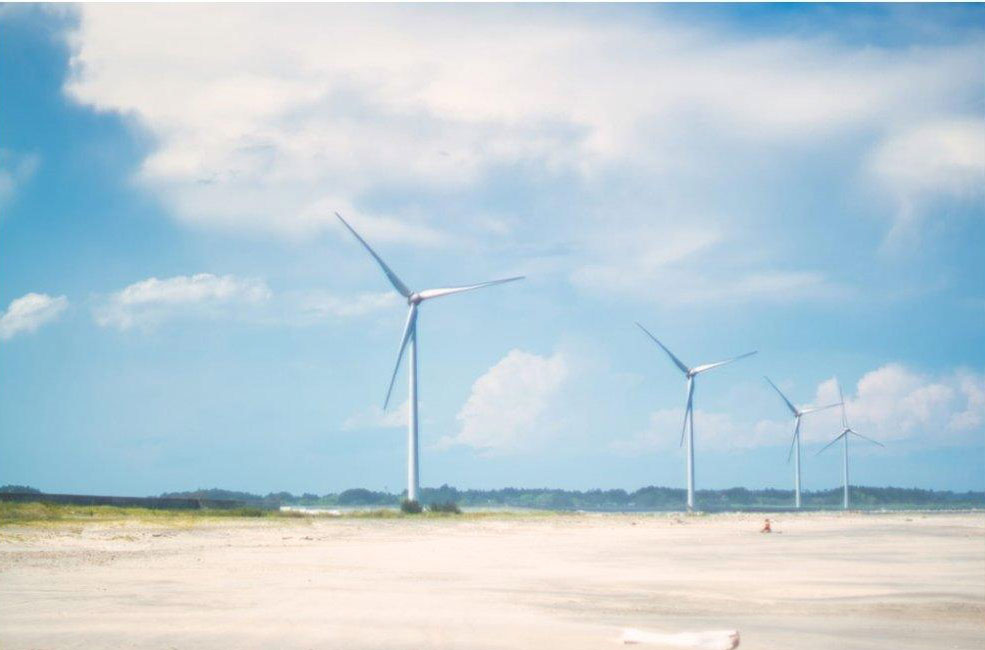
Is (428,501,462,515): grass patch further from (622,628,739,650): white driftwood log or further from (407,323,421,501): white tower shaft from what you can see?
(622,628,739,650): white driftwood log

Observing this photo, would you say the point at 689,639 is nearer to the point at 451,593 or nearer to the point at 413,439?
the point at 451,593

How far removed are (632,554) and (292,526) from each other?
21530mm

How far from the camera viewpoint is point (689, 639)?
15.2 metres

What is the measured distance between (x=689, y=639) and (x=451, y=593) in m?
7.75

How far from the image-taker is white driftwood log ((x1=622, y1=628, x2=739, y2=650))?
14.6m

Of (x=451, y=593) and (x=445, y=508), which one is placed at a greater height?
(x=451, y=593)

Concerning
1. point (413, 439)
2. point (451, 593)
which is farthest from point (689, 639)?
point (413, 439)

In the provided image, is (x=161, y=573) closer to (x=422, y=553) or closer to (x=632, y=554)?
(x=422, y=553)

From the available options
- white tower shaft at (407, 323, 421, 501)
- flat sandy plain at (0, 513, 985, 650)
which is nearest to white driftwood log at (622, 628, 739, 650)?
flat sandy plain at (0, 513, 985, 650)

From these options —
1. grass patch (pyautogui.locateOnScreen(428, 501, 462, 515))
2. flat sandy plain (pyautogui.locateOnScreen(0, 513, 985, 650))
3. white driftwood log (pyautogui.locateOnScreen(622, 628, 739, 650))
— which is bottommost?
grass patch (pyautogui.locateOnScreen(428, 501, 462, 515))

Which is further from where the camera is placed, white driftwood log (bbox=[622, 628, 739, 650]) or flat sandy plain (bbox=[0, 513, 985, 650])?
flat sandy plain (bbox=[0, 513, 985, 650])

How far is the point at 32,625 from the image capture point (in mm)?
15438

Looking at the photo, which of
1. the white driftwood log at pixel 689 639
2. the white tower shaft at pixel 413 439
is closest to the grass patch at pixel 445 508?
the white tower shaft at pixel 413 439

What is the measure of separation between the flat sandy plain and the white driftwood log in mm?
323
